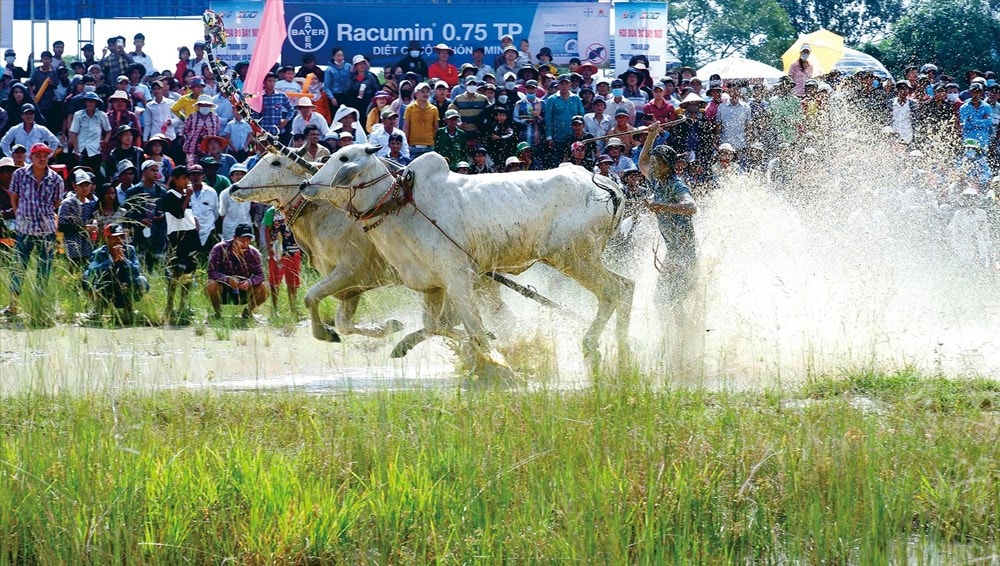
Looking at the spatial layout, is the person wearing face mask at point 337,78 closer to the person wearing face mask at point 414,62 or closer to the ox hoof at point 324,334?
the person wearing face mask at point 414,62

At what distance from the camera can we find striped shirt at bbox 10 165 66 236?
13508 millimetres

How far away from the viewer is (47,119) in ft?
59.7

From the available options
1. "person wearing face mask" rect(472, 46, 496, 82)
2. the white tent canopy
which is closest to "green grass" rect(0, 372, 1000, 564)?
"person wearing face mask" rect(472, 46, 496, 82)

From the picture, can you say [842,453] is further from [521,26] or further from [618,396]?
[521,26]

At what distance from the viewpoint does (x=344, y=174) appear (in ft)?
30.9

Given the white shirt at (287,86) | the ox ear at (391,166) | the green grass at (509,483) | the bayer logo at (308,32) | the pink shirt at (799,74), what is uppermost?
the bayer logo at (308,32)

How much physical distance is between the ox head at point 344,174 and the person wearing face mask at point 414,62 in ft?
32.7

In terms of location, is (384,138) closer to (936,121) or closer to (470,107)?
(470,107)

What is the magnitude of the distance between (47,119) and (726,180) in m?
9.59

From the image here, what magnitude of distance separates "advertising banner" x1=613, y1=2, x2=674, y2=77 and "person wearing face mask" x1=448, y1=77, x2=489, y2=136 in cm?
457

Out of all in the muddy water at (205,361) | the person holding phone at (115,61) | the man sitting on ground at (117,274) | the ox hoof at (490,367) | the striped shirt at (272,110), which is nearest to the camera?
the muddy water at (205,361)

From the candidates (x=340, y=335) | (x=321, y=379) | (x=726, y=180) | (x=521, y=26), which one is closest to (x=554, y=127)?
(x=726, y=180)

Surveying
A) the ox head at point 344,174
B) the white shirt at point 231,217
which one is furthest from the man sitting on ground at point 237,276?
the ox head at point 344,174

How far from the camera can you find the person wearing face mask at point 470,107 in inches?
642
